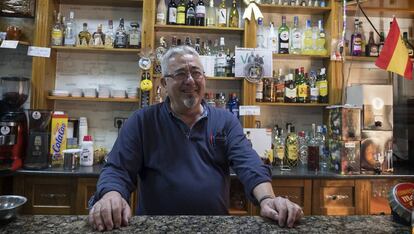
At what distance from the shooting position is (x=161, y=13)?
2777 millimetres

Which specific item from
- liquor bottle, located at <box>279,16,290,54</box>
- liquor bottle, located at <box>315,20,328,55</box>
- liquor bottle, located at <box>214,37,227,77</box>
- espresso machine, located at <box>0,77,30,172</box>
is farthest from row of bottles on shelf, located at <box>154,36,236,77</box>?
espresso machine, located at <box>0,77,30,172</box>

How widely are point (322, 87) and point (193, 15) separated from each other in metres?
1.31

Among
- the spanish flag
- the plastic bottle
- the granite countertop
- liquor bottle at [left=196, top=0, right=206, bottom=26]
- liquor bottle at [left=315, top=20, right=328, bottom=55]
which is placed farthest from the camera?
liquor bottle at [left=315, top=20, right=328, bottom=55]

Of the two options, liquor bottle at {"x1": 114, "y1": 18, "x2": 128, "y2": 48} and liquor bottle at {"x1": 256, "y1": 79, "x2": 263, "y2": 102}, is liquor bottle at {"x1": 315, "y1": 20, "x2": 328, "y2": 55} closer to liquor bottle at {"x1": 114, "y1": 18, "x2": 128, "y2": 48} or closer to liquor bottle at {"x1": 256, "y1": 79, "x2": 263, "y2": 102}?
liquor bottle at {"x1": 256, "y1": 79, "x2": 263, "y2": 102}

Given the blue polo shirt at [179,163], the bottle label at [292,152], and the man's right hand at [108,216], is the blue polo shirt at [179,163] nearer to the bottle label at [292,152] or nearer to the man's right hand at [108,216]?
the man's right hand at [108,216]

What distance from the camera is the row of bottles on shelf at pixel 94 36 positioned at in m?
2.74

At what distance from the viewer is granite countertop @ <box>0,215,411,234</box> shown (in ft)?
2.68

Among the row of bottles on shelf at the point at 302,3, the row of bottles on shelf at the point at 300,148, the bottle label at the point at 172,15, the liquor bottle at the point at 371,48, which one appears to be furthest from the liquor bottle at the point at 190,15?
the liquor bottle at the point at 371,48

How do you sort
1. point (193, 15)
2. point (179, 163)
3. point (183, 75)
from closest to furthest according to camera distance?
point (179, 163), point (183, 75), point (193, 15)

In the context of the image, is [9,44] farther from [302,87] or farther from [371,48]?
[371,48]

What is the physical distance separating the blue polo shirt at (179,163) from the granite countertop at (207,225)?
1.24ft

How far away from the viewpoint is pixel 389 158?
253 cm

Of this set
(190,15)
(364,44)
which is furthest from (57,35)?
(364,44)

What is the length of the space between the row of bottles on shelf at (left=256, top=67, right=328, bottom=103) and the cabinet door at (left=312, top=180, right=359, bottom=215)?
0.81 m
